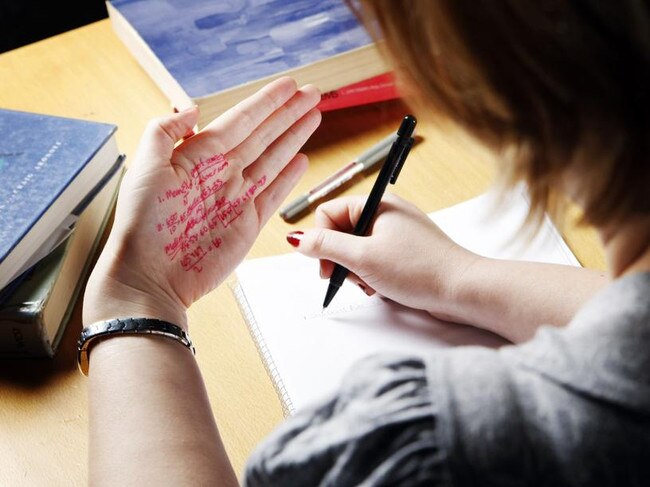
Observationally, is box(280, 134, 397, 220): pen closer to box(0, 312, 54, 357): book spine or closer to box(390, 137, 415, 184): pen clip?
box(390, 137, 415, 184): pen clip

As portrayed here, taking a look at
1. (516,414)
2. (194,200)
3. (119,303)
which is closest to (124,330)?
(119,303)

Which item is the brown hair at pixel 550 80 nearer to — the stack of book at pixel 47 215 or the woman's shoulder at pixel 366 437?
the woman's shoulder at pixel 366 437

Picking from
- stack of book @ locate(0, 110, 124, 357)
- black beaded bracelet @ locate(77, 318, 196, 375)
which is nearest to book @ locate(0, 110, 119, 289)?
stack of book @ locate(0, 110, 124, 357)

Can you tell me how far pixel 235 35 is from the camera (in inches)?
38.2

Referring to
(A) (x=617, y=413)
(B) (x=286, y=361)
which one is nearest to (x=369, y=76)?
(B) (x=286, y=361)

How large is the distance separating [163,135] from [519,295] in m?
0.36

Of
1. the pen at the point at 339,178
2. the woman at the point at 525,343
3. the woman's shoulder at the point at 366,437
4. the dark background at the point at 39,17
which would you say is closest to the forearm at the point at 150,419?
the woman at the point at 525,343

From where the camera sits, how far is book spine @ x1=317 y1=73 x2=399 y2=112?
97 cm

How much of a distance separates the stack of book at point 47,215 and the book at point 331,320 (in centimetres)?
16

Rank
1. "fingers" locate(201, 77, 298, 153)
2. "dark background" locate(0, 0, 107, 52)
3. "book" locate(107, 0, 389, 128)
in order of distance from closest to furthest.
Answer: "fingers" locate(201, 77, 298, 153)
"book" locate(107, 0, 389, 128)
"dark background" locate(0, 0, 107, 52)

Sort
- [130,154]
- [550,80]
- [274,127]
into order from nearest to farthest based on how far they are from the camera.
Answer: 1. [550,80]
2. [274,127]
3. [130,154]

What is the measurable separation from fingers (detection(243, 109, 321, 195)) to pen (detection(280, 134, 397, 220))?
4 cm

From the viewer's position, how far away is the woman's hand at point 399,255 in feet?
2.40

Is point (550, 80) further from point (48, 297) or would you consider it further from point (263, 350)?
point (48, 297)
